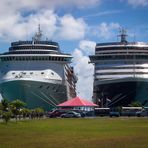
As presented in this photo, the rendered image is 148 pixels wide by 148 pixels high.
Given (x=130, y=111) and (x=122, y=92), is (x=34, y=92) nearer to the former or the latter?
(x=122, y=92)

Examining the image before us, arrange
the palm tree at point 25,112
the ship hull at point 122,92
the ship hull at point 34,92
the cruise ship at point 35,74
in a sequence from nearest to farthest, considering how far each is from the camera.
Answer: the palm tree at point 25,112
the ship hull at point 34,92
the cruise ship at point 35,74
the ship hull at point 122,92

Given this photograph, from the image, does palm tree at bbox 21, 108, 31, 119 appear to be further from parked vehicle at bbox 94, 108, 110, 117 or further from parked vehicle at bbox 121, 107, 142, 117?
parked vehicle at bbox 121, 107, 142, 117

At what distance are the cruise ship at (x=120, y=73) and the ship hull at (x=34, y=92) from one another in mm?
9760

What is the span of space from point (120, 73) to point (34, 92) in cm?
2158

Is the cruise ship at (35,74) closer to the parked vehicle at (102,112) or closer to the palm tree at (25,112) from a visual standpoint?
the parked vehicle at (102,112)

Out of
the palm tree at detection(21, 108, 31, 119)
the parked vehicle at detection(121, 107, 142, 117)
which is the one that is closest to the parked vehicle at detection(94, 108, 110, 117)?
the parked vehicle at detection(121, 107, 142, 117)

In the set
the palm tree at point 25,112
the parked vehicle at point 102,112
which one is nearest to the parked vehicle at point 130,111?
the parked vehicle at point 102,112

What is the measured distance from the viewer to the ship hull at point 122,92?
108637 millimetres

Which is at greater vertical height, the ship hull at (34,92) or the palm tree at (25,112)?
the ship hull at (34,92)

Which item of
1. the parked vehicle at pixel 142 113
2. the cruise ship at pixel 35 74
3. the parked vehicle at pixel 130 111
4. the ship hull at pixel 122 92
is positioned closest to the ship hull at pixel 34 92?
the cruise ship at pixel 35 74

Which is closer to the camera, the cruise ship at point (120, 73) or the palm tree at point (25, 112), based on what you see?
the palm tree at point (25, 112)

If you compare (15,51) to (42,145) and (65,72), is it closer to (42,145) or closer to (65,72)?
(65,72)

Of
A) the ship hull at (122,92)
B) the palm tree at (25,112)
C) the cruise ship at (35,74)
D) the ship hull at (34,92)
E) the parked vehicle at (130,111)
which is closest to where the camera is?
the palm tree at (25,112)

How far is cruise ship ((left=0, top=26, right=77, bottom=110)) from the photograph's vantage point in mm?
104875
